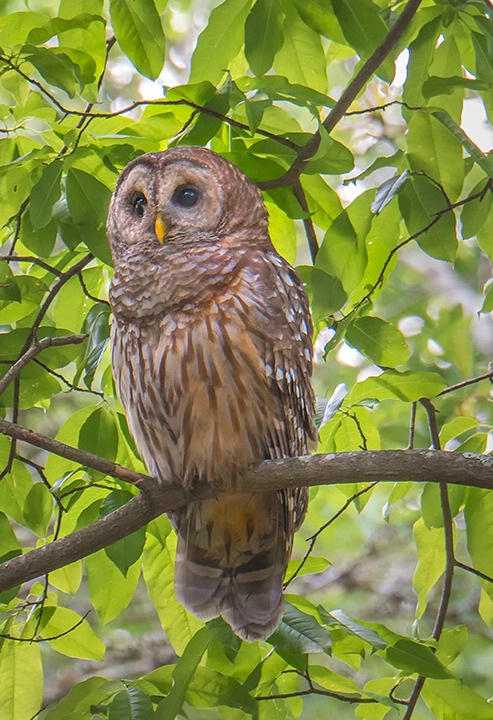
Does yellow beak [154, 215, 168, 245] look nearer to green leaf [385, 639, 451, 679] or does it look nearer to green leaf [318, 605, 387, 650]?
green leaf [318, 605, 387, 650]

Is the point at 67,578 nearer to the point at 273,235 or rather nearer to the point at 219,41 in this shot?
the point at 273,235

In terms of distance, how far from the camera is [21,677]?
2.58m

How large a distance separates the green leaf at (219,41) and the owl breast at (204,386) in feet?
2.02

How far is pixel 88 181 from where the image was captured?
2566 mm

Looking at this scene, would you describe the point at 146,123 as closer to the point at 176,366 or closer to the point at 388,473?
the point at 176,366

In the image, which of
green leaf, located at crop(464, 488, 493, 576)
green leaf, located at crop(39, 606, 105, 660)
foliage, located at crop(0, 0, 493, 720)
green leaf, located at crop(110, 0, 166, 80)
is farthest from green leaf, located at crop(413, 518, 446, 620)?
green leaf, located at crop(110, 0, 166, 80)

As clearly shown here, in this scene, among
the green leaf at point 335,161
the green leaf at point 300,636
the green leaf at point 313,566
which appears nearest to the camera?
the green leaf at point 300,636

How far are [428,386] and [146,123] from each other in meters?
1.12

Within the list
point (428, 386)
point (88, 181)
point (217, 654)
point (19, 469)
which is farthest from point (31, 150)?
point (217, 654)

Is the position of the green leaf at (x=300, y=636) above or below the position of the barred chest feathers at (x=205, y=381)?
below

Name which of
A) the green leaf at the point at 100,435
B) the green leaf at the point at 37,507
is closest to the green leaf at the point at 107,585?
the green leaf at the point at 37,507

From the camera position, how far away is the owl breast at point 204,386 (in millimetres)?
2568

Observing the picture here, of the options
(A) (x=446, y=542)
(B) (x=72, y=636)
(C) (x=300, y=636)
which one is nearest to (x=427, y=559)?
(A) (x=446, y=542)

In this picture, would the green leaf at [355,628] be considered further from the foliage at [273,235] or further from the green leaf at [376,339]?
the green leaf at [376,339]
